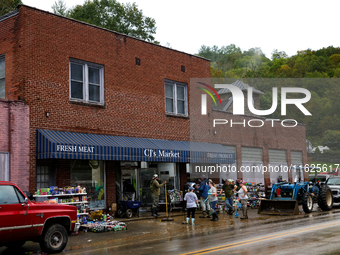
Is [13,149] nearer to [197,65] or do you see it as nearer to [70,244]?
[70,244]

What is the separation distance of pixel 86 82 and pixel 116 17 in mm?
37831

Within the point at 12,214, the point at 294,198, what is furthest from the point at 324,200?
the point at 12,214

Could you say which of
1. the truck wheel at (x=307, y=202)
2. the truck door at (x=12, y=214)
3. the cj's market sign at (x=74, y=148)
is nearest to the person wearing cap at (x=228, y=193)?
the truck wheel at (x=307, y=202)

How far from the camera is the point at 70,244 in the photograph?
12797 mm

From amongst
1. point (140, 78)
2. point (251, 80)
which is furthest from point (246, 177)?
point (251, 80)

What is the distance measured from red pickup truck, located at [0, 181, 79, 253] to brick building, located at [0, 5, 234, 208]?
465 centimetres

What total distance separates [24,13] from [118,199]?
9354mm

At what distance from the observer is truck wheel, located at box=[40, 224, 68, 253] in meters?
11.1

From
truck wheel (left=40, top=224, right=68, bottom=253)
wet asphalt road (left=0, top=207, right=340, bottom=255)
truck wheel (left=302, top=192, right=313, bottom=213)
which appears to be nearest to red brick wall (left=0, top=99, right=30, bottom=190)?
wet asphalt road (left=0, top=207, right=340, bottom=255)

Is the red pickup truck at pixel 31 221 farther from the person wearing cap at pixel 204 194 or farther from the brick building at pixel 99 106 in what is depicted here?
the person wearing cap at pixel 204 194

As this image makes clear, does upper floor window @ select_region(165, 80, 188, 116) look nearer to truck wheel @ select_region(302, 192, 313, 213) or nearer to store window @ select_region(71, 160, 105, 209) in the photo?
store window @ select_region(71, 160, 105, 209)

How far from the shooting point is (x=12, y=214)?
10.4m

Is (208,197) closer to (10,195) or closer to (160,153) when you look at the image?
(160,153)

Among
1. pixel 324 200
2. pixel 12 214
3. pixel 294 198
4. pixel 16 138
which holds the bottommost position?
pixel 324 200
